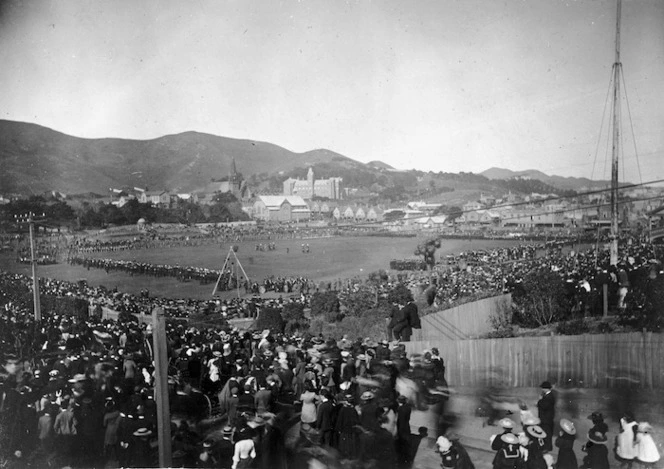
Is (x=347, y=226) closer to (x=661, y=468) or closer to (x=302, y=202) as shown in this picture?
(x=302, y=202)

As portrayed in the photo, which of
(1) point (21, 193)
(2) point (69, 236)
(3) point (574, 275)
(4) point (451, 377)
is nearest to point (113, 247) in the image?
(2) point (69, 236)

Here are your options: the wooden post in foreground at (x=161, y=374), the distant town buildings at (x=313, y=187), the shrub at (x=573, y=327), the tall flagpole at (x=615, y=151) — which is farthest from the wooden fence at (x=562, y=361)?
the wooden post in foreground at (x=161, y=374)

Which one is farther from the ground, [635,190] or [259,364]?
[635,190]

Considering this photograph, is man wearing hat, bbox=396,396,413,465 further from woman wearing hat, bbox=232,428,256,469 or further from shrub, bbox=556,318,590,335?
shrub, bbox=556,318,590,335

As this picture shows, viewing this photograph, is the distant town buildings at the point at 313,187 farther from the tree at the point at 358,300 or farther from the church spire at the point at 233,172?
the tree at the point at 358,300

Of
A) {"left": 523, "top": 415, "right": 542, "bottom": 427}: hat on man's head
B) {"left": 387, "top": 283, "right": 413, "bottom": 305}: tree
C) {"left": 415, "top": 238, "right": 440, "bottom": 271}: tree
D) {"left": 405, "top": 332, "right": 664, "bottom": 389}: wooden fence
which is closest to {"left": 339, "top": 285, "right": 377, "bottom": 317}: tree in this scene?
{"left": 387, "top": 283, "right": 413, "bottom": 305}: tree
